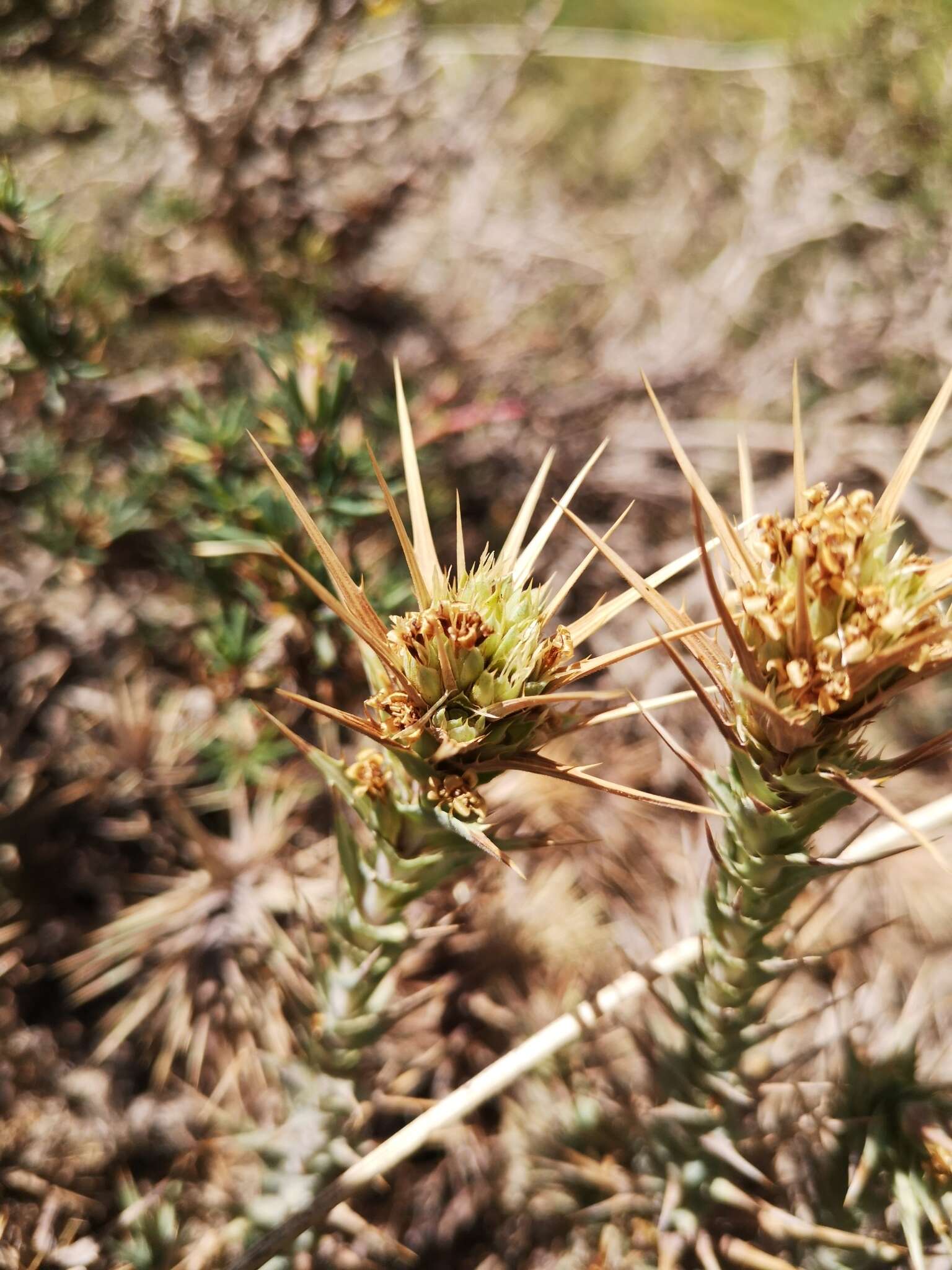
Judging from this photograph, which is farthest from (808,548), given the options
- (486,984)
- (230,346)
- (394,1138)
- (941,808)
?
(230,346)

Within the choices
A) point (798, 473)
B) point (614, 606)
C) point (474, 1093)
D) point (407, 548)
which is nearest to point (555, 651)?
point (614, 606)

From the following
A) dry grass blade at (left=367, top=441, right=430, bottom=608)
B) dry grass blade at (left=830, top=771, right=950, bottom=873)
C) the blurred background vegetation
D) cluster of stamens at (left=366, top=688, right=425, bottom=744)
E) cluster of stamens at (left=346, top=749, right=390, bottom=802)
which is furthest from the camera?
the blurred background vegetation

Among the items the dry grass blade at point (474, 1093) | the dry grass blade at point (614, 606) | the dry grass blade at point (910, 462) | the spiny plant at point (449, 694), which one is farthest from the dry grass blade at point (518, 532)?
the dry grass blade at point (474, 1093)

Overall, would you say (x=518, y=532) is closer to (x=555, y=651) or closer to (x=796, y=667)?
(x=555, y=651)

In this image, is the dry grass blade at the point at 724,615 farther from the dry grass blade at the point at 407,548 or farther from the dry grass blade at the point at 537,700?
the dry grass blade at the point at 407,548

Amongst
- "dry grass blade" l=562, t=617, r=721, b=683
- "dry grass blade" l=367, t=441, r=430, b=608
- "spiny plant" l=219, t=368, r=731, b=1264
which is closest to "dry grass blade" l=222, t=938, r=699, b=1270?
"spiny plant" l=219, t=368, r=731, b=1264

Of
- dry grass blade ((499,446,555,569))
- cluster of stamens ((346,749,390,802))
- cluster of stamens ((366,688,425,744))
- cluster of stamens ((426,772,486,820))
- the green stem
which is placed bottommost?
the green stem

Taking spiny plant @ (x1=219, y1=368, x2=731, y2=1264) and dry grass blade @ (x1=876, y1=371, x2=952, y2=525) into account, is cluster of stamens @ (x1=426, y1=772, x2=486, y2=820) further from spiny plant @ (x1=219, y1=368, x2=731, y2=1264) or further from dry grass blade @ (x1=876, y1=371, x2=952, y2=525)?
dry grass blade @ (x1=876, y1=371, x2=952, y2=525)
